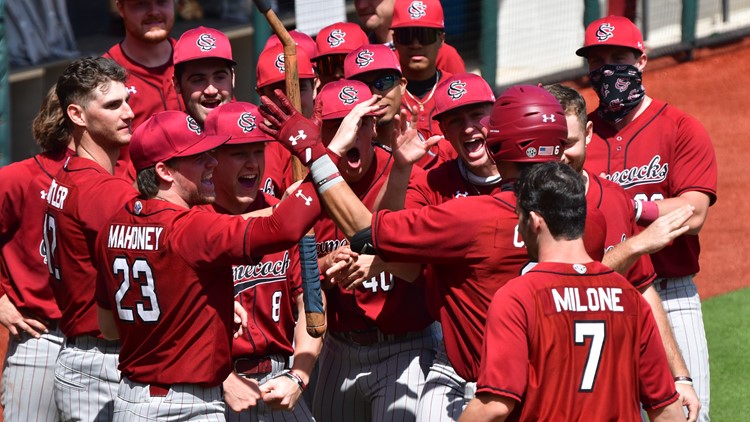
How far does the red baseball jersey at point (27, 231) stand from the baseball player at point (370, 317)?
48.8 inches

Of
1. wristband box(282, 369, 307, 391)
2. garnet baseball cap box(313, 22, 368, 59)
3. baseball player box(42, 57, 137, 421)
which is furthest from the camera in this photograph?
garnet baseball cap box(313, 22, 368, 59)

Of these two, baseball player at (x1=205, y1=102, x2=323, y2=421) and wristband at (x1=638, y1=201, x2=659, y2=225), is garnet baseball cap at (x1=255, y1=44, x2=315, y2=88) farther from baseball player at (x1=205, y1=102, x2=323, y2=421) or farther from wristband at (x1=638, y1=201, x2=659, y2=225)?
wristband at (x1=638, y1=201, x2=659, y2=225)

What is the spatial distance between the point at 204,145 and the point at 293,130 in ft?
1.10

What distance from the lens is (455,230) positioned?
368 centimetres

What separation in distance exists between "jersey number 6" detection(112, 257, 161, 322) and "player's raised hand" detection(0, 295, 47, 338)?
1.39 metres

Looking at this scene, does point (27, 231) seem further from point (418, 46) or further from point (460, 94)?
point (418, 46)

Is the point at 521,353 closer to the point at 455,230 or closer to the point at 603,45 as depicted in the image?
the point at 455,230

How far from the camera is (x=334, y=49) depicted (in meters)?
5.94

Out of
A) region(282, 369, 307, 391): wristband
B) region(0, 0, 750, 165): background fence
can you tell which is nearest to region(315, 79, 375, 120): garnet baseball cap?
region(282, 369, 307, 391): wristband

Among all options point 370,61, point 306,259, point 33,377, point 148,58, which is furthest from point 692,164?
point 33,377

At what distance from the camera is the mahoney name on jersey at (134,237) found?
374 centimetres

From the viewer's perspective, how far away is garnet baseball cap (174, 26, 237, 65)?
531 centimetres

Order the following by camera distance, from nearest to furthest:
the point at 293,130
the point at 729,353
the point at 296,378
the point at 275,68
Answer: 1. the point at 293,130
2. the point at 296,378
3. the point at 275,68
4. the point at 729,353

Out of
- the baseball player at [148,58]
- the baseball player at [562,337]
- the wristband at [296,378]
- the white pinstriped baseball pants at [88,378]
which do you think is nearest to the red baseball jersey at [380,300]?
the wristband at [296,378]
